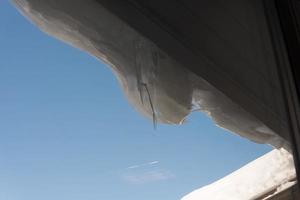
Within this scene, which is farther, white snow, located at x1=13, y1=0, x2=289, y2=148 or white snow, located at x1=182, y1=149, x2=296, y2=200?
white snow, located at x1=182, y1=149, x2=296, y2=200

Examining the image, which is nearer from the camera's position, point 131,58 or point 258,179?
point 131,58

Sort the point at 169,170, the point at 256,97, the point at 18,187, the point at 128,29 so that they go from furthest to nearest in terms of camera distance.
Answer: the point at 256,97 → the point at 169,170 → the point at 128,29 → the point at 18,187

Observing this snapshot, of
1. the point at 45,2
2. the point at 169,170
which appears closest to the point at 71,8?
the point at 45,2

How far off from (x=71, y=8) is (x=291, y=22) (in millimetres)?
615

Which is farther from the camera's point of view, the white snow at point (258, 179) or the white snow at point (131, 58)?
the white snow at point (258, 179)

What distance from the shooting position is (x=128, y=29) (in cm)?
85

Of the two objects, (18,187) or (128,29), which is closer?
(18,187)

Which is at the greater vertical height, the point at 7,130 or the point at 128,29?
the point at 128,29

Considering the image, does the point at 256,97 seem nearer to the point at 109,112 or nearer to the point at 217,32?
the point at 217,32

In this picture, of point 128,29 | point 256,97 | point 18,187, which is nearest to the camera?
point 18,187

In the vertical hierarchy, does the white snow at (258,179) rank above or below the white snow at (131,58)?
below

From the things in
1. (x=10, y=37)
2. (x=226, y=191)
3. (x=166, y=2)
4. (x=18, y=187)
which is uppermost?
(x=166, y=2)

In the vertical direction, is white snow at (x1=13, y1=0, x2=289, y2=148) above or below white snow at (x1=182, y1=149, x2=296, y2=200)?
above

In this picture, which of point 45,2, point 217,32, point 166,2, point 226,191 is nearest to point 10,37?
point 45,2
